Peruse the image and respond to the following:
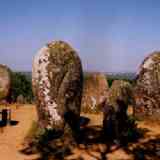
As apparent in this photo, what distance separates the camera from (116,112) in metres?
13.3

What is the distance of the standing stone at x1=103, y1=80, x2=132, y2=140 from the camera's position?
13.3 m

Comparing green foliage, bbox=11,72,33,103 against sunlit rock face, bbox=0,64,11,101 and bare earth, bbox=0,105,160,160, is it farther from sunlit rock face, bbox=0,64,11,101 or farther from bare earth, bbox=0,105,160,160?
bare earth, bbox=0,105,160,160

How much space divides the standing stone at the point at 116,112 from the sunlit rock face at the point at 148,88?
3175mm

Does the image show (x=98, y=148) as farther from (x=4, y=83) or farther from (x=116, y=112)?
(x=4, y=83)

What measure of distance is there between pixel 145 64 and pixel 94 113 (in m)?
4.58

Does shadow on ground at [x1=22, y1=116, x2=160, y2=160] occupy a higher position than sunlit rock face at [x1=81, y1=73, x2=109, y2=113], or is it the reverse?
sunlit rock face at [x1=81, y1=73, x2=109, y2=113]

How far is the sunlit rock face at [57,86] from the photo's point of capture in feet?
44.0

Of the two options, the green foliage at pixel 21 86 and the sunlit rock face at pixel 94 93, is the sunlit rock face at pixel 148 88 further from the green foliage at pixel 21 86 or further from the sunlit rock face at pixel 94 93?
the green foliage at pixel 21 86

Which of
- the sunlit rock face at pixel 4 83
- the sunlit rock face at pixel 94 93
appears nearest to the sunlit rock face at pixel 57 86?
the sunlit rock face at pixel 94 93

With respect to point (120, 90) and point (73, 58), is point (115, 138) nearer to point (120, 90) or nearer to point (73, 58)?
point (120, 90)

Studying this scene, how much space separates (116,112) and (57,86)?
226 cm

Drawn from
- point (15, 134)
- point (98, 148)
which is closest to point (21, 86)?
point (15, 134)

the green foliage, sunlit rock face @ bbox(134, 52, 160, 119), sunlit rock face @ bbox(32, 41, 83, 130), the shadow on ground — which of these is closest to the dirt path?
the shadow on ground

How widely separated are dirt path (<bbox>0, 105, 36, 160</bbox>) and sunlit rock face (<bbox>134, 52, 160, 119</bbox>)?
4.99 metres
